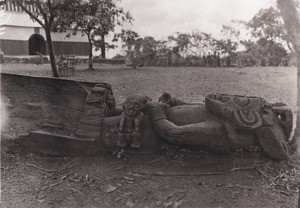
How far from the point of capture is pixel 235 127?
3.62 meters

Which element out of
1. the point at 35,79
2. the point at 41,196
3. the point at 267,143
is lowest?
the point at 41,196

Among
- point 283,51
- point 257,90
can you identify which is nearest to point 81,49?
point 283,51

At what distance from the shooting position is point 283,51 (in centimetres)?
2073

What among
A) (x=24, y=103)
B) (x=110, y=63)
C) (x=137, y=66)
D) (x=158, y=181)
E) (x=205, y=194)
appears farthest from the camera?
(x=110, y=63)

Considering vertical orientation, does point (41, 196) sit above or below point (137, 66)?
below

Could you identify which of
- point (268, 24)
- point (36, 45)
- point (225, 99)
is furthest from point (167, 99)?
point (36, 45)

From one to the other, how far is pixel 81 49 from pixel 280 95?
53.7ft

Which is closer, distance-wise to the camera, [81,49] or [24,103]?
[24,103]

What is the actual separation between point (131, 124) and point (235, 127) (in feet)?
3.89

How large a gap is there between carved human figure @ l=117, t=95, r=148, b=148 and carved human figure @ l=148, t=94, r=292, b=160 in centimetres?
21

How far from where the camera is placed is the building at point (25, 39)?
20.2 metres

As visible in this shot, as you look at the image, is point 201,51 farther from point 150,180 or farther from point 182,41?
point 150,180

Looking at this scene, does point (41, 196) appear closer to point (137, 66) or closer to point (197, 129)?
point (197, 129)

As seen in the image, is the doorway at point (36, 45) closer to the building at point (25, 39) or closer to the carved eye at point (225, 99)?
the building at point (25, 39)
